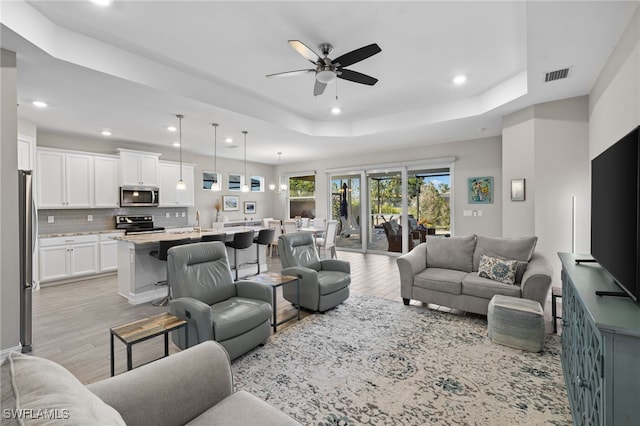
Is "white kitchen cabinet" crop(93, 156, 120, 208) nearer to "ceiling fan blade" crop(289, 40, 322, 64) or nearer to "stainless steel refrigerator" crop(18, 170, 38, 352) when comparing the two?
"stainless steel refrigerator" crop(18, 170, 38, 352)

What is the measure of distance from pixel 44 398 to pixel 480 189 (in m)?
7.13

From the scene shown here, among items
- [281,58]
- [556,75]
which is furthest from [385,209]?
[281,58]

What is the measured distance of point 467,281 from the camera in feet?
11.7

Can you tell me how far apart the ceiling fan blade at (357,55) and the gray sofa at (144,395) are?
8.75 ft

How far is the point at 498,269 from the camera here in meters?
3.53

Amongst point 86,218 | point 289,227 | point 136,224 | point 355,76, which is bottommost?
point 289,227

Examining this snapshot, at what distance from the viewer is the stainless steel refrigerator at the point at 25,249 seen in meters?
2.84

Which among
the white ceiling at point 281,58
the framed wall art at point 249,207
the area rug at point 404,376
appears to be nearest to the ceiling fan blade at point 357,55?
the white ceiling at point 281,58

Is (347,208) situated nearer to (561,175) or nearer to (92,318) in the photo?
(561,175)

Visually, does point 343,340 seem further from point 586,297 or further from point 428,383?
point 586,297

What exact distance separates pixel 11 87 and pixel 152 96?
1395mm

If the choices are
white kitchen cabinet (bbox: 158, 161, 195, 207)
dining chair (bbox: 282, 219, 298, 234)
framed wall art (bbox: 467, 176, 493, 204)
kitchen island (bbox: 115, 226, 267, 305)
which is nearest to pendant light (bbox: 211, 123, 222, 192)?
white kitchen cabinet (bbox: 158, 161, 195, 207)

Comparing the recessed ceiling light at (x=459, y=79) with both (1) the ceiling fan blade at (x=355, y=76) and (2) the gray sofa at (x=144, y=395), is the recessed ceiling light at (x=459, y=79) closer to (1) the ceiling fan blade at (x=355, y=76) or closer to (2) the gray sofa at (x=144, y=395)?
(1) the ceiling fan blade at (x=355, y=76)

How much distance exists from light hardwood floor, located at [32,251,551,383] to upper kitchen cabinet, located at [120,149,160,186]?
207cm
